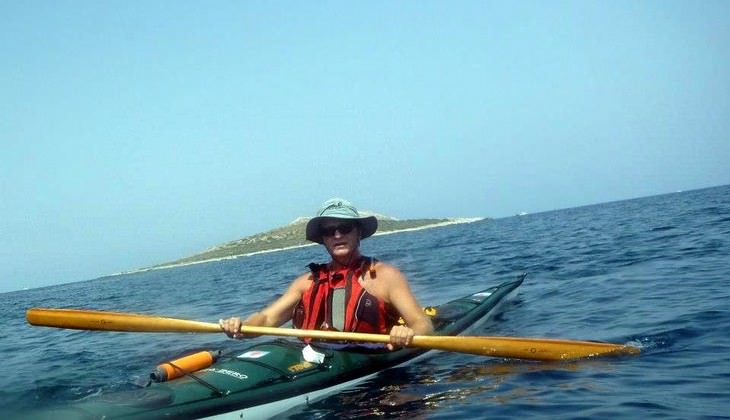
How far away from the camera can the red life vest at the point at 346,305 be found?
621cm

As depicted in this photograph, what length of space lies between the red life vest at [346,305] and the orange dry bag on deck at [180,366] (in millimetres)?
1116

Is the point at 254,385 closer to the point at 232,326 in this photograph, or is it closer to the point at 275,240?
the point at 232,326

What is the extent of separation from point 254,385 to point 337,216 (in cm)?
177

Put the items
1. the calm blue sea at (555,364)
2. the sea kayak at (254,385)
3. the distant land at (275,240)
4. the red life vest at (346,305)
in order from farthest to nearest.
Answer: the distant land at (275,240) < the red life vest at (346,305) < the calm blue sea at (555,364) < the sea kayak at (254,385)

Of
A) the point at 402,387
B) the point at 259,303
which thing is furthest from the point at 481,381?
the point at 259,303

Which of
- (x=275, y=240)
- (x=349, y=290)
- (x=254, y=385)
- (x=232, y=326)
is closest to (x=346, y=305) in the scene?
(x=349, y=290)

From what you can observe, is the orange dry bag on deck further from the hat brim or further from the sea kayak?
the hat brim

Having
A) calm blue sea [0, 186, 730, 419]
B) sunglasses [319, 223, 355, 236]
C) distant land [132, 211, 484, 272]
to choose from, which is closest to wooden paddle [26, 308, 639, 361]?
calm blue sea [0, 186, 730, 419]

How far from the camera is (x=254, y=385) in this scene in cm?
530

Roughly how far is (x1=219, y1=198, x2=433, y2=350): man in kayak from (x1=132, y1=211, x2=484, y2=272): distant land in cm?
10383

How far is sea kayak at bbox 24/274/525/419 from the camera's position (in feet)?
14.8

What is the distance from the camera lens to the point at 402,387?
6.13 m

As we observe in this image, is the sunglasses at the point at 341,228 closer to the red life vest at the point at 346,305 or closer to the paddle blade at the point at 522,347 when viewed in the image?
the red life vest at the point at 346,305

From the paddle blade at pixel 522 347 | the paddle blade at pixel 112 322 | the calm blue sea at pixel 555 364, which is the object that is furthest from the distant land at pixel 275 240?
the paddle blade at pixel 522 347
